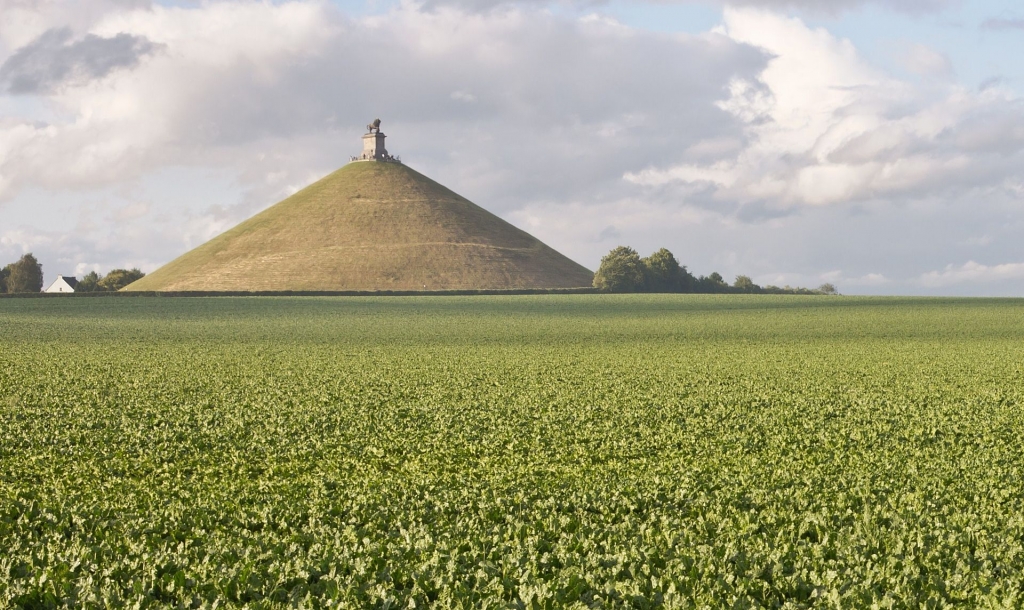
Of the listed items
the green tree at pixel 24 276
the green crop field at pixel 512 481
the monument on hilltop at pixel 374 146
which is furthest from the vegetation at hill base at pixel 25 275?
the green crop field at pixel 512 481

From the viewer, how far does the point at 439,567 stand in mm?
11312

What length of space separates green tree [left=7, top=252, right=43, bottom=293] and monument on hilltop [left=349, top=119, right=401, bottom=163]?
61824 mm

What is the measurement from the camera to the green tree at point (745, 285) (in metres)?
138

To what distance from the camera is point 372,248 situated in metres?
156

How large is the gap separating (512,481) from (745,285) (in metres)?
128

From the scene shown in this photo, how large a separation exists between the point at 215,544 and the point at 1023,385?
27497mm

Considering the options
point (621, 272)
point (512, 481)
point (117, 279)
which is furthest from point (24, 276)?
point (512, 481)

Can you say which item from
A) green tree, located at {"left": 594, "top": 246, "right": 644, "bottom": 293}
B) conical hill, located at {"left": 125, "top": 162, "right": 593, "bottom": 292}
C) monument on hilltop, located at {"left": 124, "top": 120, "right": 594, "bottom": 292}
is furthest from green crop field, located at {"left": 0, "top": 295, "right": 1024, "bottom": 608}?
conical hill, located at {"left": 125, "top": 162, "right": 593, "bottom": 292}

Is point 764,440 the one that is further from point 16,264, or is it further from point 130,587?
point 16,264

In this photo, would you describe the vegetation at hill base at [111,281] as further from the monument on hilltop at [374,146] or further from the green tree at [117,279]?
the monument on hilltop at [374,146]

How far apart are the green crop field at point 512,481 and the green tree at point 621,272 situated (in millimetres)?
84166

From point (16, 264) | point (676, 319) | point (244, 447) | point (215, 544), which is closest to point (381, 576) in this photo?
point (215, 544)

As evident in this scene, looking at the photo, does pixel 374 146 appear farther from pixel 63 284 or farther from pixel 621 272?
pixel 621 272

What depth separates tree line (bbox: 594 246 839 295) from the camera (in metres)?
127
